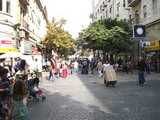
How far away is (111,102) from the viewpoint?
16.7m

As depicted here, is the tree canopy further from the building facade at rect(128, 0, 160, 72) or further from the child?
the child

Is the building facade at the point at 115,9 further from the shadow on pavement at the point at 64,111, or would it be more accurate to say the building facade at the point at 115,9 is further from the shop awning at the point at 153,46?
the shadow on pavement at the point at 64,111

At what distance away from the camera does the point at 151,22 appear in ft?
144

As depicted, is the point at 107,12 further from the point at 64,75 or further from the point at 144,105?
the point at 144,105

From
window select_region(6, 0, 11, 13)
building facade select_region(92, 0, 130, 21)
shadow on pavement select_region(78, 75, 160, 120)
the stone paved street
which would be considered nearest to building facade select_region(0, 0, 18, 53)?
window select_region(6, 0, 11, 13)

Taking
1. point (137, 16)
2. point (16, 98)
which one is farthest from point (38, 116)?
point (137, 16)

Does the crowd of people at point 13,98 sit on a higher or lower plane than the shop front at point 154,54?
lower

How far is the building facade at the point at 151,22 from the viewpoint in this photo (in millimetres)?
42031

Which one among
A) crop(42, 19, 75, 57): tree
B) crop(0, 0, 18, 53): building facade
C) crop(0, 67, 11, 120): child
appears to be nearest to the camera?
crop(0, 67, 11, 120): child

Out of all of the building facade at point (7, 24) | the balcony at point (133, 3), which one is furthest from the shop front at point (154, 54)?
the building facade at point (7, 24)

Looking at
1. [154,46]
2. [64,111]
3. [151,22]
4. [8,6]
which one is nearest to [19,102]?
[64,111]

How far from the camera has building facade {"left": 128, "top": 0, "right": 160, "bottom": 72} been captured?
42.0 meters

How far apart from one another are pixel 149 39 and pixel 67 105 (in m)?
31.1

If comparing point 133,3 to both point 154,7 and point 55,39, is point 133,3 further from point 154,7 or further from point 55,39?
point 55,39
